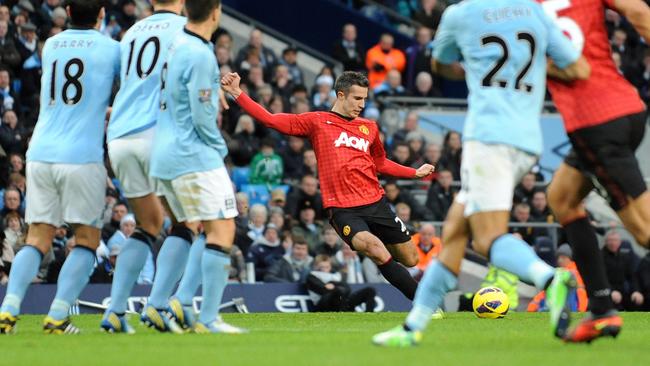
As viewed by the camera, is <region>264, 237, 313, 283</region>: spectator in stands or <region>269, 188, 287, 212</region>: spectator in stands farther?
<region>269, 188, 287, 212</region>: spectator in stands

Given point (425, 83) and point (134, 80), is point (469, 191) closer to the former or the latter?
point (134, 80)

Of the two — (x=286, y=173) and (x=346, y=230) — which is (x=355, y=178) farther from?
(x=286, y=173)

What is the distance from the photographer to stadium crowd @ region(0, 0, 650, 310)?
19.4 metres

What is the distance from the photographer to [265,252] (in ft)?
66.4

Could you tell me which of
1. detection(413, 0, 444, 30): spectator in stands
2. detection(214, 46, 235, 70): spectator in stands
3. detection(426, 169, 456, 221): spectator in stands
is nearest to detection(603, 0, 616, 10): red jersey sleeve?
detection(426, 169, 456, 221): spectator in stands

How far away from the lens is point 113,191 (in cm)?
2031

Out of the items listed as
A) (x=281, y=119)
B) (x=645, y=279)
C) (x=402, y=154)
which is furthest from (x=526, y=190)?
(x=281, y=119)

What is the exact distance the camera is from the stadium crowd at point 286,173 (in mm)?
19438

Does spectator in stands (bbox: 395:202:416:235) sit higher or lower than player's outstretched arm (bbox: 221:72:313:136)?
lower

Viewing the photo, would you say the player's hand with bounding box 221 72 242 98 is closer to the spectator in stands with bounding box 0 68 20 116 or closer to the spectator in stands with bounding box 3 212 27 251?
the spectator in stands with bounding box 3 212 27 251

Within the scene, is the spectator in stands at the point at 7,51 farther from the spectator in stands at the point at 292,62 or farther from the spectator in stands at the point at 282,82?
the spectator in stands at the point at 292,62

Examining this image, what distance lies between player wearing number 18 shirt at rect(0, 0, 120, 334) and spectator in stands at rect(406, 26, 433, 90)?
1682 centimetres

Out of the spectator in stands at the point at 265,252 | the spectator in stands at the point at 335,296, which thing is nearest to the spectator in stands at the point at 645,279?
the spectator in stands at the point at 335,296

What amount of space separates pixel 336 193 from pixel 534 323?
8.71ft
